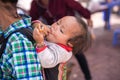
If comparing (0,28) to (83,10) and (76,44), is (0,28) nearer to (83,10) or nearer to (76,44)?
(76,44)

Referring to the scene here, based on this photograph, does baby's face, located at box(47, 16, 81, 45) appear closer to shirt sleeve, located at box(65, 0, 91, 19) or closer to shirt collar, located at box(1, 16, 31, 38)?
shirt collar, located at box(1, 16, 31, 38)

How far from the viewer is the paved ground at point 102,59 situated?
3822 millimetres

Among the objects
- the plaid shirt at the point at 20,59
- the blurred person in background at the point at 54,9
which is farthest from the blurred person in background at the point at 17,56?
the blurred person in background at the point at 54,9

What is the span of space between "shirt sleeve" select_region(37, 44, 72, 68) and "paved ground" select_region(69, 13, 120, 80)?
221 centimetres

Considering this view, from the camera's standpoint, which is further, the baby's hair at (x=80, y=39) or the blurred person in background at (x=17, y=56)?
the baby's hair at (x=80, y=39)

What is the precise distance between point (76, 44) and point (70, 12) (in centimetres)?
124

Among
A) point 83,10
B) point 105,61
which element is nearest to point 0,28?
point 83,10

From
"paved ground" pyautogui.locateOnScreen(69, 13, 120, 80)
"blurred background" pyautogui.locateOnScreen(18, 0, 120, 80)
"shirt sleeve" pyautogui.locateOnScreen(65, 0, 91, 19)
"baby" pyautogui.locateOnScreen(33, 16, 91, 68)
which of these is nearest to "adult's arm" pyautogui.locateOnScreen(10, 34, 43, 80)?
"baby" pyautogui.locateOnScreen(33, 16, 91, 68)

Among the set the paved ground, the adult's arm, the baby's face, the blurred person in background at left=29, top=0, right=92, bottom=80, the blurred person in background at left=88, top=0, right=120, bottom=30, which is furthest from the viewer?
the blurred person in background at left=88, top=0, right=120, bottom=30

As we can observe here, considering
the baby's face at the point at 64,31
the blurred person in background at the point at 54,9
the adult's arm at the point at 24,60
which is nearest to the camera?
the adult's arm at the point at 24,60

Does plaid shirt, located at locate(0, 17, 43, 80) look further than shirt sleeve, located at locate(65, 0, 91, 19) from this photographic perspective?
No

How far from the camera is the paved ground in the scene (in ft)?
12.5

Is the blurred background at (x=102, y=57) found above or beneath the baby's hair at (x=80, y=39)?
beneath

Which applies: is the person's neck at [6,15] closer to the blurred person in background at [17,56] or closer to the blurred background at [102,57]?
the blurred person in background at [17,56]
